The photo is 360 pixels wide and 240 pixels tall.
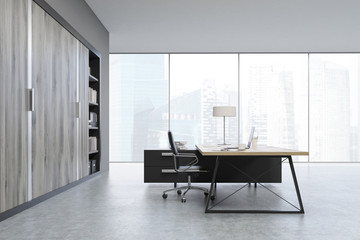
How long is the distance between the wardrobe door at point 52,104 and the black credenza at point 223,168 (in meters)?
1.30

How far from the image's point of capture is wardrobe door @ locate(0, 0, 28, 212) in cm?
352

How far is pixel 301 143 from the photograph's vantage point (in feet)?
34.7

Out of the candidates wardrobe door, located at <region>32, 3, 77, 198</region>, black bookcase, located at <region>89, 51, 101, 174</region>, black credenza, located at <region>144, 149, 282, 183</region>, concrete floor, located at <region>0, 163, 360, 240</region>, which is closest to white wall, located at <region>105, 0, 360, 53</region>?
black bookcase, located at <region>89, 51, 101, 174</region>

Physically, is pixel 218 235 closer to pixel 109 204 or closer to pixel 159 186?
pixel 109 204

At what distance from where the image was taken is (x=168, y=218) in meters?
3.70

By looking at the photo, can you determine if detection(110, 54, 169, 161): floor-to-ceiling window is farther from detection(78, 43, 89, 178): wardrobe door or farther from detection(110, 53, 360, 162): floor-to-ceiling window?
detection(78, 43, 89, 178): wardrobe door

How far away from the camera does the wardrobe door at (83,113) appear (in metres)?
6.11

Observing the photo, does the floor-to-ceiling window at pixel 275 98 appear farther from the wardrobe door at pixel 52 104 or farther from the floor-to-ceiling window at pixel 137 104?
the wardrobe door at pixel 52 104

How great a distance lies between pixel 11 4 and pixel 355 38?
8276 mm

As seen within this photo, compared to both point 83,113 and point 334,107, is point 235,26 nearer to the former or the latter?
point 83,113

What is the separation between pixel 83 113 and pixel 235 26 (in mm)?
3987

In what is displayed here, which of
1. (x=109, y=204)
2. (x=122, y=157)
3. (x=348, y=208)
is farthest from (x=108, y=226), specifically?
(x=122, y=157)

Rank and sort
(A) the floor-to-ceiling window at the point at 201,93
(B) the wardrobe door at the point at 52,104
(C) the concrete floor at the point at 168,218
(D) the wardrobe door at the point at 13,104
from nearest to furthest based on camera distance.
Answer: (C) the concrete floor at the point at 168,218 → (D) the wardrobe door at the point at 13,104 → (B) the wardrobe door at the point at 52,104 → (A) the floor-to-ceiling window at the point at 201,93

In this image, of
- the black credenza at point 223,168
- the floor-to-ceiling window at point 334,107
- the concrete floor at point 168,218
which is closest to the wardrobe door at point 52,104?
the concrete floor at point 168,218
